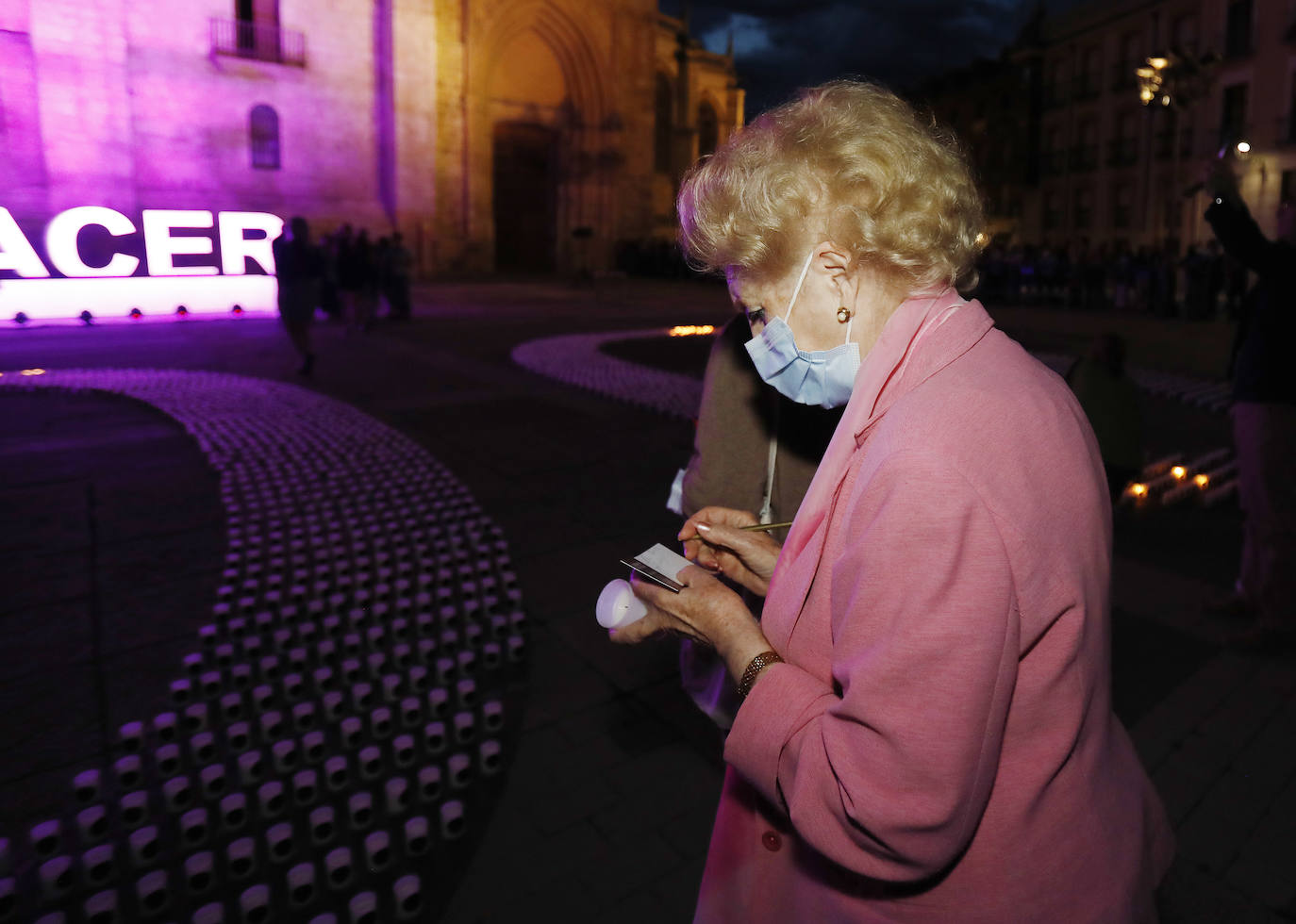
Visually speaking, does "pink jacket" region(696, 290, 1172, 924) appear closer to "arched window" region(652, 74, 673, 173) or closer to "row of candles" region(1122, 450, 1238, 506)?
"row of candles" region(1122, 450, 1238, 506)

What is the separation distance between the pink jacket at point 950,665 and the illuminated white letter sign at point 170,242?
61.1 feet

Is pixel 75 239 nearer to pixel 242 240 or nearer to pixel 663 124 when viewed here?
pixel 242 240

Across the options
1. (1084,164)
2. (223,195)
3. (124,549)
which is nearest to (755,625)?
(124,549)

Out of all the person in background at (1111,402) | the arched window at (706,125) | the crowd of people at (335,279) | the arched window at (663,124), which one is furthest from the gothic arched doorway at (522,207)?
the person in background at (1111,402)

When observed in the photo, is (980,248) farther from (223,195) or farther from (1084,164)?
(1084,164)

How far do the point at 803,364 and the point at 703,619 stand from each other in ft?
1.75

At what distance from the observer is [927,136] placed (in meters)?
1.52

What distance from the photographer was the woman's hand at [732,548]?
1.91m

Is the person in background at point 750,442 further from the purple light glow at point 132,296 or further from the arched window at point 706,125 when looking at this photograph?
the arched window at point 706,125

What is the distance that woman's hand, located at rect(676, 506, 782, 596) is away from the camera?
1909 millimetres

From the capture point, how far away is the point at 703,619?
1539mm

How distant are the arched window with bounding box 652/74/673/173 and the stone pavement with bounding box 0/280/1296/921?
140 feet

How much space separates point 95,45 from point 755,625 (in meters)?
29.8

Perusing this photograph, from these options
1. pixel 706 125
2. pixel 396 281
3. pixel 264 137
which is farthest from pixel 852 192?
pixel 706 125
